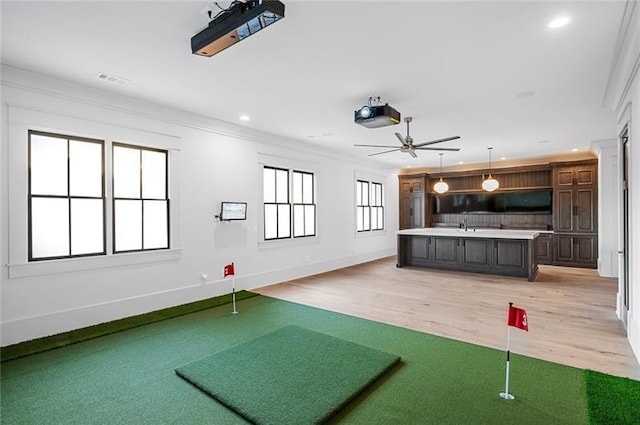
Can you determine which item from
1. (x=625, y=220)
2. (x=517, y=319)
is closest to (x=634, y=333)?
(x=625, y=220)

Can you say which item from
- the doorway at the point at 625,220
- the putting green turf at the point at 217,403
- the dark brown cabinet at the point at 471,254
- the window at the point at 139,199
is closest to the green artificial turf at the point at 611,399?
the putting green turf at the point at 217,403

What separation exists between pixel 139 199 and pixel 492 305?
17.1 ft

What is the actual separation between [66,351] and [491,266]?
7246mm

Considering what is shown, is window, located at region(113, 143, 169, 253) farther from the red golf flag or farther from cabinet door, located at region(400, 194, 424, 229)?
cabinet door, located at region(400, 194, 424, 229)

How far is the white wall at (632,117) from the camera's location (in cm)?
284

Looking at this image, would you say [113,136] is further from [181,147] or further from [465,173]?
[465,173]

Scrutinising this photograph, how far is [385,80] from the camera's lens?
3.77m

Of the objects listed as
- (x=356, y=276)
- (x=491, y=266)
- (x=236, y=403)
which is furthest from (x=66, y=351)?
(x=491, y=266)

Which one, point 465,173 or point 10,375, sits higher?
point 465,173

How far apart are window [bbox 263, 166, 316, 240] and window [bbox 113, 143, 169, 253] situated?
197cm

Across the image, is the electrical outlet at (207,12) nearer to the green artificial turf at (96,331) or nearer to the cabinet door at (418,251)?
the green artificial turf at (96,331)

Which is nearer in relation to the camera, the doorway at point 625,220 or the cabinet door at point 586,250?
the doorway at point 625,220

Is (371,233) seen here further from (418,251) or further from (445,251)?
(445,251)

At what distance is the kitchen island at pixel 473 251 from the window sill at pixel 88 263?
540 centimetres
